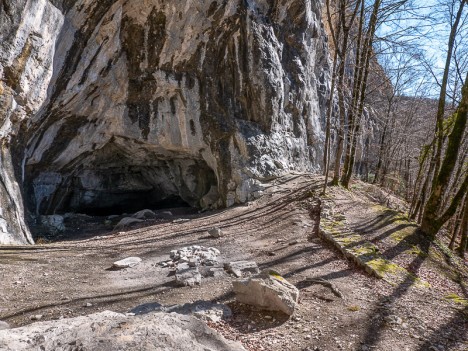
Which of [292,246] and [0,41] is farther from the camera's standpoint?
[0,41]

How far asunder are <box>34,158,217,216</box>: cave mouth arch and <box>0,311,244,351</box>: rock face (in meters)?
12.1

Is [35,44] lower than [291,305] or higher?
higher

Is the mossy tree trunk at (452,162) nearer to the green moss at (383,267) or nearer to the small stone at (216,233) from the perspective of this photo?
the green moss at (383,267)

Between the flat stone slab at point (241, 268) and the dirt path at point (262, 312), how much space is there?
0.30 metres

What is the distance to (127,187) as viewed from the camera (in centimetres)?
1912

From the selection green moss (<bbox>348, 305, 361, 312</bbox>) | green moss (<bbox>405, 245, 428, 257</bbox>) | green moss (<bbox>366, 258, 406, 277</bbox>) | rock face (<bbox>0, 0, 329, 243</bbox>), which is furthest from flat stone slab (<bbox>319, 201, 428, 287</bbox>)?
rock face (<bbox>0, 0, 329, 243</bbox>)

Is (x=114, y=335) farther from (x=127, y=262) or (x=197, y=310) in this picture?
(x=127, y=262)

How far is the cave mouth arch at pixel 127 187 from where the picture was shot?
15.4 meters

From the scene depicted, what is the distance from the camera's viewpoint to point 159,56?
43.7 feet

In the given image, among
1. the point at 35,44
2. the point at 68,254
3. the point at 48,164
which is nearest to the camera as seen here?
the point at 68,254

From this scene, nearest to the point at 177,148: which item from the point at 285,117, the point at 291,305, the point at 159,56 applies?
the point at 159,56

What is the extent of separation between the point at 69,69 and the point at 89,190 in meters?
7.81

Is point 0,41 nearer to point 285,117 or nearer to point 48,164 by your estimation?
point 48,164

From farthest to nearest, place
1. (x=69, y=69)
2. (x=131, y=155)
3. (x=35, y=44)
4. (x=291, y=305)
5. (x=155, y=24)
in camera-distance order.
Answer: (x=131, y=155)
(x=155, y=24)
(x=69, y=69)
(x=35, y=44)
(x=291, y=305)
